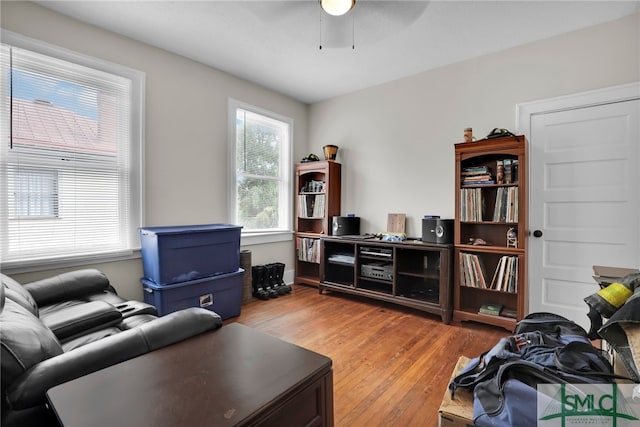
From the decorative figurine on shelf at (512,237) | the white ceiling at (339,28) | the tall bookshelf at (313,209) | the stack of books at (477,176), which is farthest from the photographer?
the tall bookshelf at (313,209)

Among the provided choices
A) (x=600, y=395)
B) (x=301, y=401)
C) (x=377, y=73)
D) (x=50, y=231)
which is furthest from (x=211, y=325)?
(x=377, y=73)

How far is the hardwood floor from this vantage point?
1677 mm

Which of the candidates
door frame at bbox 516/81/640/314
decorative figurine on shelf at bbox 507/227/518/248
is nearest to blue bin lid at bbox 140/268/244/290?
decorative figurine on shelf at bbox 507/227/518/248

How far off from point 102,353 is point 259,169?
10.4 ft

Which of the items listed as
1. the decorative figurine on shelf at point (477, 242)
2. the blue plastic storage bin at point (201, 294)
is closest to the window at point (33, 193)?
the blue plastic storage bin at point (201, 294)

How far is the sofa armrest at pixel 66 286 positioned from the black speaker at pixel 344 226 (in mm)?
2414

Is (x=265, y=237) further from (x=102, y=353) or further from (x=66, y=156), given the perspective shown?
(x=102, y=353)

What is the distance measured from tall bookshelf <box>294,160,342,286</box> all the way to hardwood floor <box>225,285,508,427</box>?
62 cm

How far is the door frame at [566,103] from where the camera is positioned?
2445mm

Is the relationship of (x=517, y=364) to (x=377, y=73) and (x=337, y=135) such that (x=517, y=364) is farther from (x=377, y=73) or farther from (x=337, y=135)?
(x=337, y=135)

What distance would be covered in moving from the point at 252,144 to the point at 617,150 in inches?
144

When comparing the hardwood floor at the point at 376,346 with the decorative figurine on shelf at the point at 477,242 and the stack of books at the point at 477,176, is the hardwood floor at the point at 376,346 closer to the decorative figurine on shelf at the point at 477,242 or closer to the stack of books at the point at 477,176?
the decorative figurine on shelf at the point at 477,242

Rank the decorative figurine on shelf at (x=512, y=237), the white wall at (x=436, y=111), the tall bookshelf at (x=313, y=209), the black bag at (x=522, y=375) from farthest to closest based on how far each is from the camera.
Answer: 1. the tall bookshelf at (x=313, y=209)
2. the decorative figurine on shelf at (x=512, y=237)
3. the white wall at (x=436, y=111)
4. the black bag at (x=522, y=375)

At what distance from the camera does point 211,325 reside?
1.19 metres
